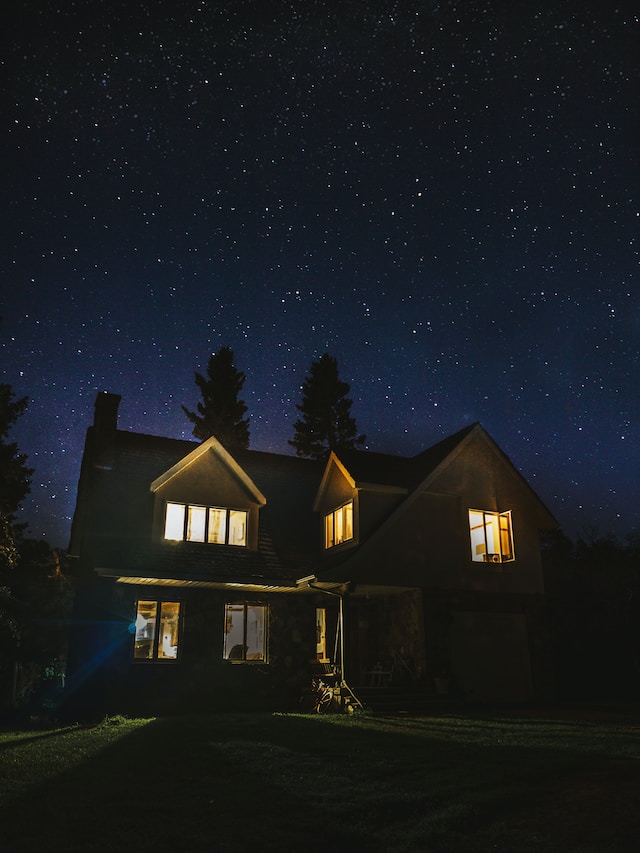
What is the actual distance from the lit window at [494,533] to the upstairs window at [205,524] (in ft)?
25.4

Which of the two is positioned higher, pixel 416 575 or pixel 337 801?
pixel 416 575

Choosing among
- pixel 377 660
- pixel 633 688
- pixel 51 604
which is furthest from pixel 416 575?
pixel 51 604

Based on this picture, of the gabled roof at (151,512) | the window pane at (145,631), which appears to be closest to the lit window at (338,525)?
the gabled roof at (151,512)

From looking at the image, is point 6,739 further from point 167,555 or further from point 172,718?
point 167,555

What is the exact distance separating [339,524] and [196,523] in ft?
16.3

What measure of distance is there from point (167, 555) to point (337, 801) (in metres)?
12.9

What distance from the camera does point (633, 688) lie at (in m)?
24.9

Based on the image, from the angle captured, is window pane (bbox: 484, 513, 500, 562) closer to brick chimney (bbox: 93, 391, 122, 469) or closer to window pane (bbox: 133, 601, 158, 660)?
window pane (bbox: 133, 601, 158, 660)

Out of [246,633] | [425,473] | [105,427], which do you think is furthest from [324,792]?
[105,427]

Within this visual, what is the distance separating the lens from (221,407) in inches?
1693

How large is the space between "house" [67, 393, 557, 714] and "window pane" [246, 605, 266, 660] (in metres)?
0.06

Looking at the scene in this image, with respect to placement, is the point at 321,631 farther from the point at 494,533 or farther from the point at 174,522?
the point at 494,533

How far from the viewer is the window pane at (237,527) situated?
20.5 meters

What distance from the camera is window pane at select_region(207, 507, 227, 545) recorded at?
20.2m
